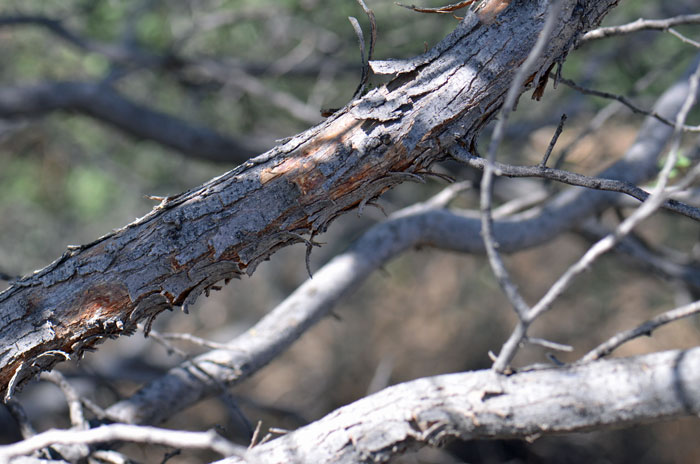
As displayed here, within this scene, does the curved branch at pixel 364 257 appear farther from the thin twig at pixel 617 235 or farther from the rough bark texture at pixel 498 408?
the thin twig at pixel 617 235

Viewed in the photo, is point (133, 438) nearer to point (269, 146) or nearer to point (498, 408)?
point (498, 408)

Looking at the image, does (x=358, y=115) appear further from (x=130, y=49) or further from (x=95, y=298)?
(x=130, y=49)

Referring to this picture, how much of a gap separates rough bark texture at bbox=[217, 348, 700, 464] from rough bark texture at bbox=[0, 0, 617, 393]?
0.44 m

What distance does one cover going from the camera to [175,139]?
3.93 m

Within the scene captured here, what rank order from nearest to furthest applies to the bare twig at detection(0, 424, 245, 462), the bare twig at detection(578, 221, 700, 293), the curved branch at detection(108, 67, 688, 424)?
the bare twig at detection(0, 424, 245, 462)
the curved branch at detection(108, 67, 688, 424)
the bare twig at detection(578, 221, 700, 293)

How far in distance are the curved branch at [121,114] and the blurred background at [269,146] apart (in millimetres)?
11

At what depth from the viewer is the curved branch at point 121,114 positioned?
12.4ft

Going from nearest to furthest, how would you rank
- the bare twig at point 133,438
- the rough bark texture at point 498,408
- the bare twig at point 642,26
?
the bare twig at point 133,438
the rough bark texture at point 498,408
the bare twig at point 642,26

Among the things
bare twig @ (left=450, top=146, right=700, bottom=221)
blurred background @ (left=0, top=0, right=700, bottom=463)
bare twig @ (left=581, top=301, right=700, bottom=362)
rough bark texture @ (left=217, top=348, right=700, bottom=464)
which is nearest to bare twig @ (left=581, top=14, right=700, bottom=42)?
bare twig @ (left=450, top=146, right=700, bottom=221)

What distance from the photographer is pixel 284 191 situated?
1.30 metres

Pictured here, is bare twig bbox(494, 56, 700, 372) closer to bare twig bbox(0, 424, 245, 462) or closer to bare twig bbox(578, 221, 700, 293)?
bare twig bbox(0, 424, 245, 462)

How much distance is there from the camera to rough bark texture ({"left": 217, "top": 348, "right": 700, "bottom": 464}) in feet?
3.42

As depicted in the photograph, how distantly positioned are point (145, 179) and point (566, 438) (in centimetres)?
474

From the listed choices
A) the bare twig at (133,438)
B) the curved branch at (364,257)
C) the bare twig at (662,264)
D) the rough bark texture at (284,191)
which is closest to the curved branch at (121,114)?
the curved branch at (364,257)
